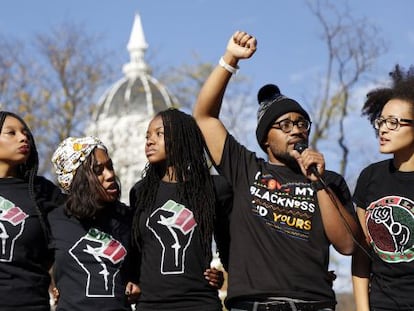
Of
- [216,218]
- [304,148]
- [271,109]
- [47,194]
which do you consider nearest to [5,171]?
[47,194]

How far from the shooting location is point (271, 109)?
4.46m

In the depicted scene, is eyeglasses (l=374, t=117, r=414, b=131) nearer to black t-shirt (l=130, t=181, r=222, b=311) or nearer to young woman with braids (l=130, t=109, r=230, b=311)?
young woman with braids (l=130, t=109, r=230, b=311)

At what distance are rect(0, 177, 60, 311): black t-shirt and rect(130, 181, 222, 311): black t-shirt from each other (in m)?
0.64

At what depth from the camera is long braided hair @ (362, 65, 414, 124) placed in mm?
4656

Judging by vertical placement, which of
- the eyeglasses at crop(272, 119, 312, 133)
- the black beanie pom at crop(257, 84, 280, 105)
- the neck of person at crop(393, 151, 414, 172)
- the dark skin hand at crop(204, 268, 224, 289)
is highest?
the black beanie pom at crop(257, 84, 280, 105)

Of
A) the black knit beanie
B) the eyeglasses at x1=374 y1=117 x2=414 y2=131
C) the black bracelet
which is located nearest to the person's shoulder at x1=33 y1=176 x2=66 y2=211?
the black knit beanie

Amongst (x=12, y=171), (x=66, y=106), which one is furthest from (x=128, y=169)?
(x=12, y=171)

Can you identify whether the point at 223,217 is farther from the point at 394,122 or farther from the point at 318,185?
the point at 394,122

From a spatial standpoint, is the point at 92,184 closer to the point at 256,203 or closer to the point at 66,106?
the point at 256,203

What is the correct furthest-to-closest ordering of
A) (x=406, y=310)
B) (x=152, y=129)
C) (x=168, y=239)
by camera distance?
(x=152, y=129)
(x=168, y=239)
(x=406, y=310)

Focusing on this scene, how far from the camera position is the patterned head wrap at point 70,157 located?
4840mm

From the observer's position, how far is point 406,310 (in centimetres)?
425

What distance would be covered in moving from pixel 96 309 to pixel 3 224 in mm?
783

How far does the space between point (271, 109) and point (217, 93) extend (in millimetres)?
330
